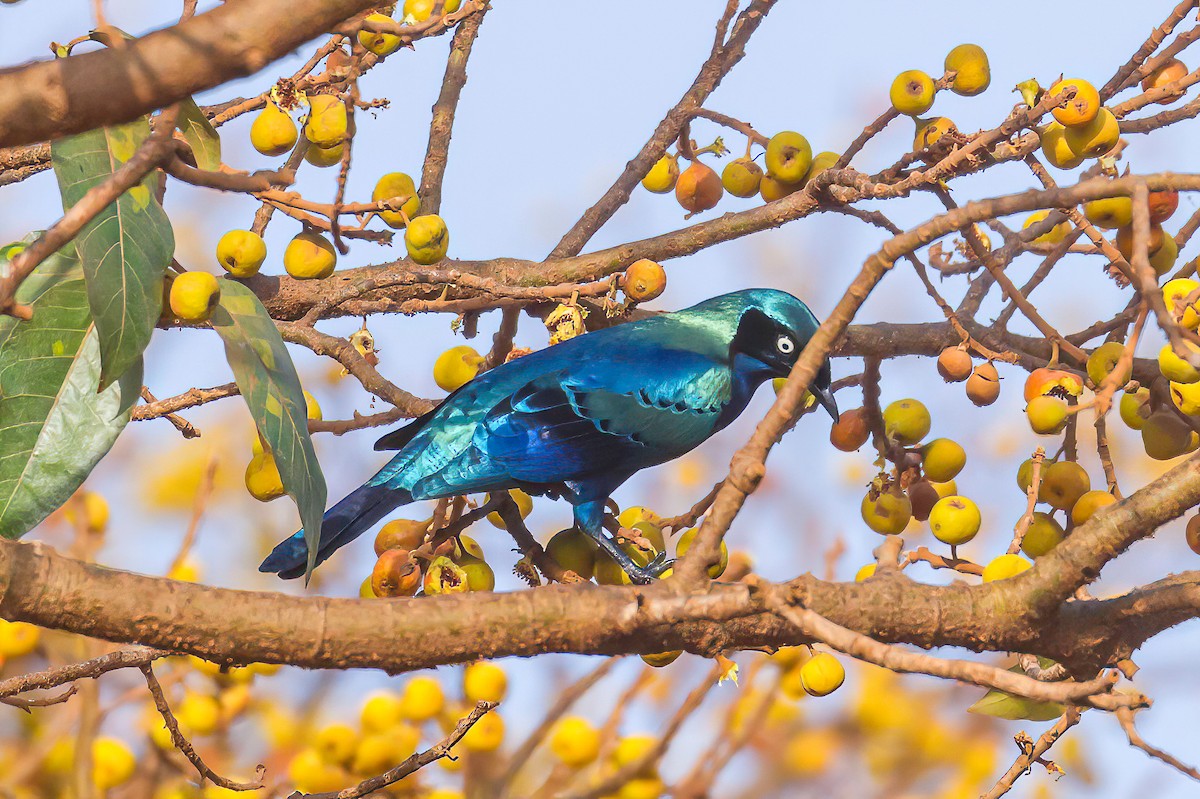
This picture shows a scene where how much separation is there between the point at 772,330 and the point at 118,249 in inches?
93.7

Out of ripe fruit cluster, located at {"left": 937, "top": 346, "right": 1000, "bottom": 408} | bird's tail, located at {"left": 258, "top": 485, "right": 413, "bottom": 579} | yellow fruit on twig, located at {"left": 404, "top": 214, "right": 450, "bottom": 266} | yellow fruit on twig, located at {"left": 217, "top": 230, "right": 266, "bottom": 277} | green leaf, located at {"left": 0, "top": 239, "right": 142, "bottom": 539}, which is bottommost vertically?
green leaf, located at {"left": 0, "top": 239, "right": 142, "bottom": 539}

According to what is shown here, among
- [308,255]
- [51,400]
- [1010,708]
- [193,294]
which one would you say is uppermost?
[308,255]

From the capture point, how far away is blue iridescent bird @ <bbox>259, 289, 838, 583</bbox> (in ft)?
11.3

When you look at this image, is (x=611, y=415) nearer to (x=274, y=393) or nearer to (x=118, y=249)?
(x=274, y=393)

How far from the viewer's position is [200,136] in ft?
9.04

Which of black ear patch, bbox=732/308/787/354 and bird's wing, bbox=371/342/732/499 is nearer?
bird's wing, bbox=371/342/732/499

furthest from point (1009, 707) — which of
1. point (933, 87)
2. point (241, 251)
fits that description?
point (241, 251)

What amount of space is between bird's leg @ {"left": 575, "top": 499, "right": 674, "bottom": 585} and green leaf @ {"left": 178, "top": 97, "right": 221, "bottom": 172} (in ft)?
4.25

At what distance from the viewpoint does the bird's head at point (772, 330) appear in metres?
4.11

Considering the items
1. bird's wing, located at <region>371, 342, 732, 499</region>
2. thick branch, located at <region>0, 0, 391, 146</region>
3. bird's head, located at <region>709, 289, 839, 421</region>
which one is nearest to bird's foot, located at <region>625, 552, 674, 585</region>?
bird's wing, located at <region>371, 342, 732, 499</region>

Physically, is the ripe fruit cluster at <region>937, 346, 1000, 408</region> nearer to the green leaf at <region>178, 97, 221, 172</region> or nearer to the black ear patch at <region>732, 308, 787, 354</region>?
the black ear patch at <region>732, 308, 787, 354</region>

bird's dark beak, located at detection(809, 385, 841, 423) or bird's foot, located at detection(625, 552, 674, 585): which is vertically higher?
bird's dark beak, located at detection(809, 385, 841, 423)

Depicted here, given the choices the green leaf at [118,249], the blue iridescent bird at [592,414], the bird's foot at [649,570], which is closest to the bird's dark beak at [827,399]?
the blue iridescent bird at [592,414]

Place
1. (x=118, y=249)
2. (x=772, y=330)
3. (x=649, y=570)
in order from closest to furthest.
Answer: (x=118, y=249) → (x=649, y=570) → (x=772, y=330)
